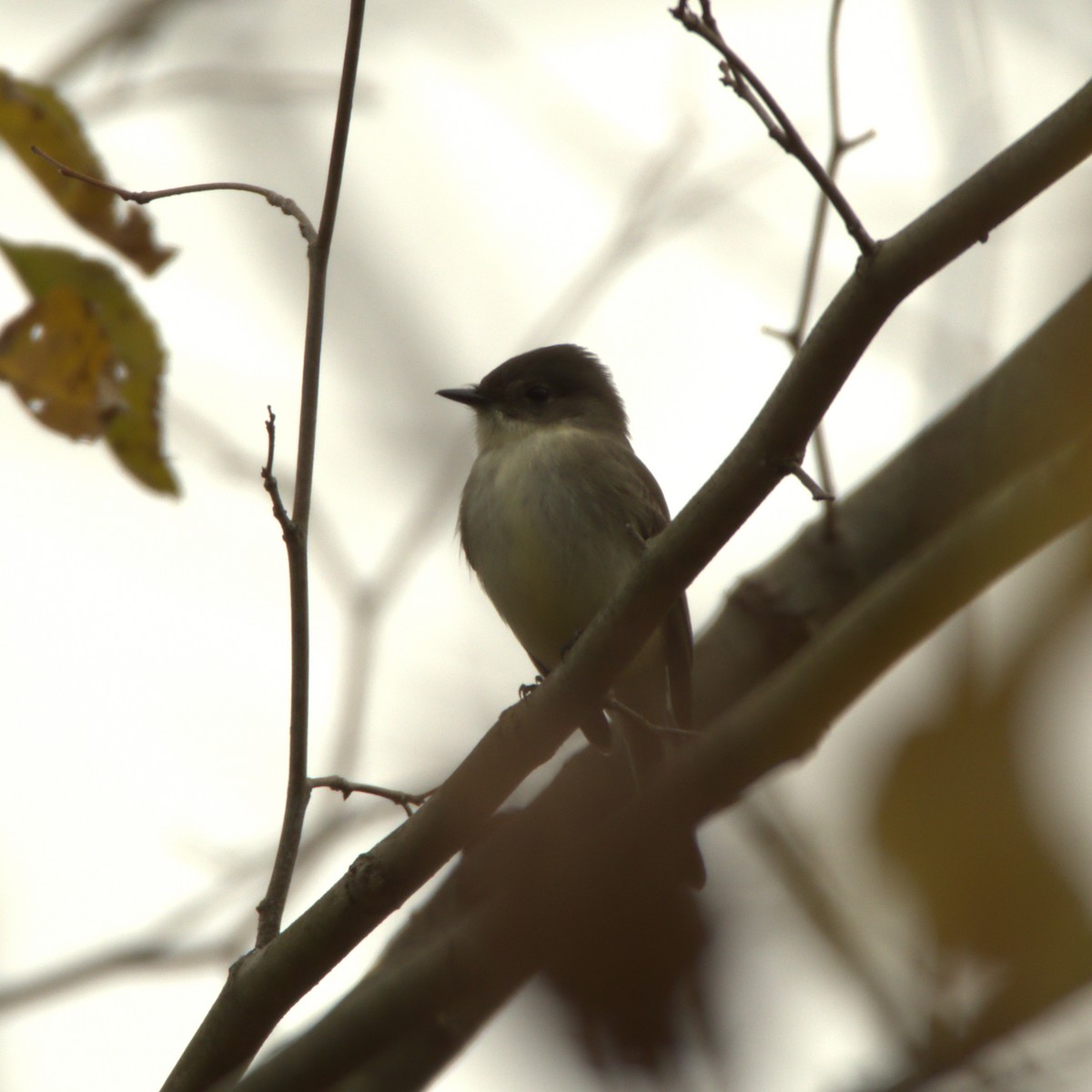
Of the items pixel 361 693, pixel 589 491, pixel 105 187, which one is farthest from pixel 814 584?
pixel 105 187

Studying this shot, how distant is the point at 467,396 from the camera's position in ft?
22.7

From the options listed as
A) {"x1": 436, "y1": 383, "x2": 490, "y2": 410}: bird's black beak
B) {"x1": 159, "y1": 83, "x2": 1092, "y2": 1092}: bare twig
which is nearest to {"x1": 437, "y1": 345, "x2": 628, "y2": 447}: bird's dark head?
{"x1": 436, "y1": 383, "x2": 490, "y2": 410}: bird's black beak

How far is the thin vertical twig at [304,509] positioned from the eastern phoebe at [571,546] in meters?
2.29

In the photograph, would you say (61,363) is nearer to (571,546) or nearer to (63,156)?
(63,156)

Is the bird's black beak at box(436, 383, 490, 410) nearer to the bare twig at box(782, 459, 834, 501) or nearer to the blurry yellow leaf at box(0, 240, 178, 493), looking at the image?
the blurry yellow leaf at box(0, 240, 178, 493)

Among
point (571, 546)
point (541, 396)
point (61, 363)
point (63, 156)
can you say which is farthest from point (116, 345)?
point (541, 396)

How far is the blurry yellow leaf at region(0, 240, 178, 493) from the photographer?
3770 mm

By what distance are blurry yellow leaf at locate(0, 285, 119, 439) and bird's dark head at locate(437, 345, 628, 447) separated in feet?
10.0

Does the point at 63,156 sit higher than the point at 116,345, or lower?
higher

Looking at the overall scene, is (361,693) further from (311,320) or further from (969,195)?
(969,195)

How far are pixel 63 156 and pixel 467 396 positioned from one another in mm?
3231

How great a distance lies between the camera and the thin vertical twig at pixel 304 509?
3.24 m

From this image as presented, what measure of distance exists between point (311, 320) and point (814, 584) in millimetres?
2528

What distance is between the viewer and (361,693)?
568 centimetres
